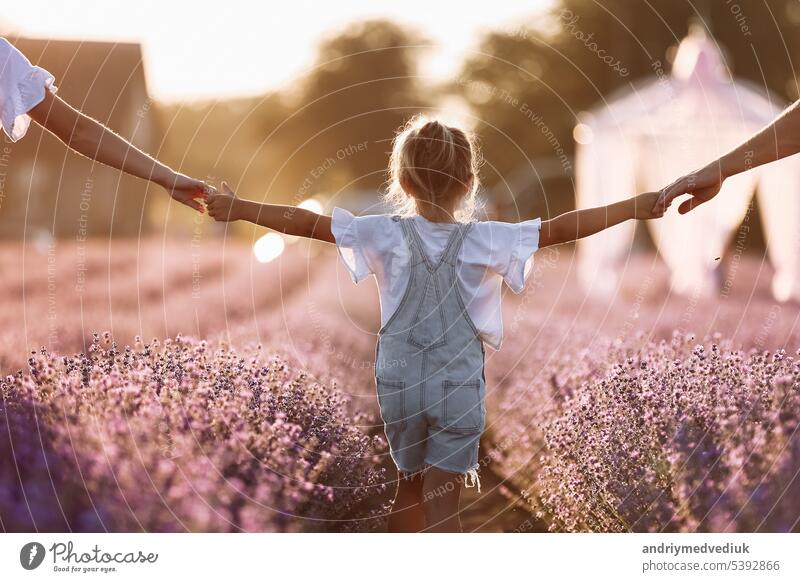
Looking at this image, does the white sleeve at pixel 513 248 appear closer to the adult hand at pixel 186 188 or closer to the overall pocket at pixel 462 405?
the overall pocket at pixel 462 405

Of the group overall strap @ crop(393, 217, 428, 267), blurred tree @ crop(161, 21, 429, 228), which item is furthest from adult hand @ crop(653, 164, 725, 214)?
blurred tree @ crop(161, 21, 429, 228)

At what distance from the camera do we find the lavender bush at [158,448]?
377 cm

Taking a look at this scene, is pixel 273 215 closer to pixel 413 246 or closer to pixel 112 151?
pixel 413 246

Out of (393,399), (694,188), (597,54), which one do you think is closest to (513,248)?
(393,399)

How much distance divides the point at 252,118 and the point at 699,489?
51.6 feet

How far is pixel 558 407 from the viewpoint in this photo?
500cm

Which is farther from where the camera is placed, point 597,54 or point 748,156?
point 597,54

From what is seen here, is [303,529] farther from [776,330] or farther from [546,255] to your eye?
[546,255]

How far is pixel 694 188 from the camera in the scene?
3.91 m

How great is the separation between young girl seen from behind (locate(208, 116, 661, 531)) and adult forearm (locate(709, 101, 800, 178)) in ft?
1.61

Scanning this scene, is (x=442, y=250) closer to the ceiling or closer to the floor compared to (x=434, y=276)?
closer to the ceiling

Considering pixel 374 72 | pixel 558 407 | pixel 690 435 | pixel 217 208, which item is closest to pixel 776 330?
→ pixel 558 407

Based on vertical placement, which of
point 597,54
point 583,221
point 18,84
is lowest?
point 583,221

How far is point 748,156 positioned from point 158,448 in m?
2.65
